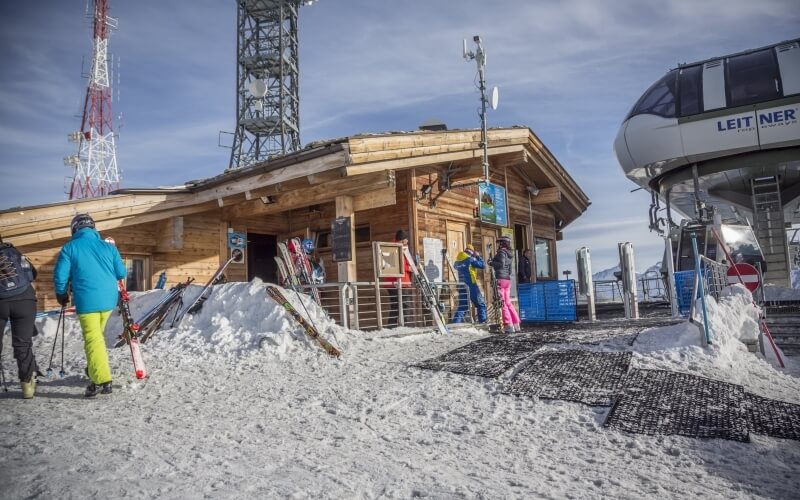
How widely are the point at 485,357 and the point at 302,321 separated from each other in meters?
2.41

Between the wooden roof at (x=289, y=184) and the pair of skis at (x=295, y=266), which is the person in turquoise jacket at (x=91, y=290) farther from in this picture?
the wooden roof at (x=289, y=184)

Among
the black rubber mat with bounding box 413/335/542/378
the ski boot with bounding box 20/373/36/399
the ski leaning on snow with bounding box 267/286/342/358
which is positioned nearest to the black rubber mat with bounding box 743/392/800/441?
the black rubber mat with bounding box 413/335/542/378

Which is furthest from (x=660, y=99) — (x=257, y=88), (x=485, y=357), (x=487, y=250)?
(x=485, y=357)

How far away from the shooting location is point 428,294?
839 cm

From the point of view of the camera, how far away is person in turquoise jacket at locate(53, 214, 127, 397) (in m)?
4.31

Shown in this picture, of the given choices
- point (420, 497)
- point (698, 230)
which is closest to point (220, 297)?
point (420, 497)

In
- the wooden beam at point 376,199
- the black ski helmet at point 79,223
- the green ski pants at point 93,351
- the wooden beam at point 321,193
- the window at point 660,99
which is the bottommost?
the green ski pants at point 93,351

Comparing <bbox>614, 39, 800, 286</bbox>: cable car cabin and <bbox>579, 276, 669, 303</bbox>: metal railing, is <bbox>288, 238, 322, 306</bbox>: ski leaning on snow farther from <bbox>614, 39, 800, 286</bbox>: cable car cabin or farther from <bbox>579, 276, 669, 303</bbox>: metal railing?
<bbox>614, 39, 800, 286</bbox>: cable car cabin

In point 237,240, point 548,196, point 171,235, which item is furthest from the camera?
point 548,196

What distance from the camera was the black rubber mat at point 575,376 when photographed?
4371 mm

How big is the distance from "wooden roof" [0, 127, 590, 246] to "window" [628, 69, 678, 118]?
8771 millimetres

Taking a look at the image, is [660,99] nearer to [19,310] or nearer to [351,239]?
[351,239]

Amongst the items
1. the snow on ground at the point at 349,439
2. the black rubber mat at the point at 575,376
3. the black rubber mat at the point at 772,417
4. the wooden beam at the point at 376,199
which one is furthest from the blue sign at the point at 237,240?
the black rubber mat at the point at 772,417

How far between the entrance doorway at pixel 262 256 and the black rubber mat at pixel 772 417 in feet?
36.1
